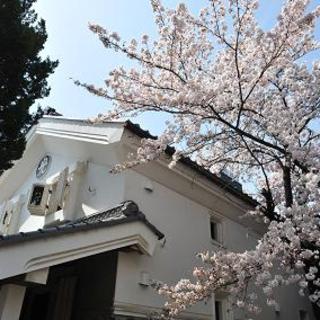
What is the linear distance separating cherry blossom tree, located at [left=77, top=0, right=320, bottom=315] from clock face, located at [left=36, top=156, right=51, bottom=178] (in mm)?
4364

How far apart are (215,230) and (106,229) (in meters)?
5.15

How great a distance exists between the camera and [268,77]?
7.64 m

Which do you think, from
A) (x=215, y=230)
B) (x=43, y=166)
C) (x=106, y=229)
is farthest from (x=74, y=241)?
(x=43, y=166)

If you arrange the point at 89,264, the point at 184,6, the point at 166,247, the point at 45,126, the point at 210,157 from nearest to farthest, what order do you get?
the point at 184,6, the point at 89,264, the point at 166,247, the point at 210,157, the point at 45,126

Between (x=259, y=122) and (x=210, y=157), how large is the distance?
1483 mm

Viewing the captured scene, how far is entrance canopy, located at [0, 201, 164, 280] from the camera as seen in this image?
4953 millimetres

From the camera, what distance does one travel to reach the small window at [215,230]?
1062 cm

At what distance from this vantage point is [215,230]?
35.4 ft

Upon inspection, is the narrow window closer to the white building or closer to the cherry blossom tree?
the white building

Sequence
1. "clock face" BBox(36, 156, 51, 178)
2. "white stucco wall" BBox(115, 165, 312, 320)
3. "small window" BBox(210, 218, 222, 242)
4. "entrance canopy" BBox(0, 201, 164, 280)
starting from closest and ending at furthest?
"entrance canopy" BBox(0, 201, 164, 280) → "white stucco wall" BBox(115, 165, 312, 320) → "small window" BBox(210, 218, 222, 242) → "clock face" BBox(36, 156, 51, 178)

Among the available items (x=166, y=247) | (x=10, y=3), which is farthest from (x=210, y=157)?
(x=10, y=3)

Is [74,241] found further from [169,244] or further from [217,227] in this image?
[217,227]

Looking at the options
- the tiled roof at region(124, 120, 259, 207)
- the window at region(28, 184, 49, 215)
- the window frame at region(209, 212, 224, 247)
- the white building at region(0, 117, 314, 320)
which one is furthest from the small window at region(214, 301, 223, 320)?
the window at region(28, 184, 49, 215)

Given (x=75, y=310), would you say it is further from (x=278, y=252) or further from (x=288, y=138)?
(x=288, y=138)
